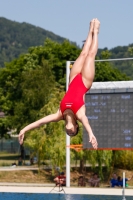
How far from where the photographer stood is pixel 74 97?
10.6 m

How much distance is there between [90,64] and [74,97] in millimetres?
725

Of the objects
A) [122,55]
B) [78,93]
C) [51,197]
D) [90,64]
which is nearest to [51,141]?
[51,197]

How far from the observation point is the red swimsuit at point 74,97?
1060 cm

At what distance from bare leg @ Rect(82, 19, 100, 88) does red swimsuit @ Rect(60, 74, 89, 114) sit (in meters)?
0.11

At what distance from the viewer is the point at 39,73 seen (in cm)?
4172

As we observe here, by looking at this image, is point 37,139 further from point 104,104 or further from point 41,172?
point 104,104

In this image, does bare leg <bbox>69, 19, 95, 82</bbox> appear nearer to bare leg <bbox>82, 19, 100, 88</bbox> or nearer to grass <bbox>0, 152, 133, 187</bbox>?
bare leg <bbox>82, 19, 100, 88</bbox>

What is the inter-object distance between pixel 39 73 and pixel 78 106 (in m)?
31.2

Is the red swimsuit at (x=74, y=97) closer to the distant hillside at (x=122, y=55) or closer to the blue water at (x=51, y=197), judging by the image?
the blue water at (x=51, y=197)

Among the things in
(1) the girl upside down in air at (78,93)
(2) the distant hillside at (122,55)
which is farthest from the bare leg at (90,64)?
(2) the distant hillside at (122,55)

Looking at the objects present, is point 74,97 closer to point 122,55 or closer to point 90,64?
point 90,64

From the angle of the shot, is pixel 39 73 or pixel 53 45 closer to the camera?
pixel 39 73

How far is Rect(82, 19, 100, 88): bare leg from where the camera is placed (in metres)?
10.8

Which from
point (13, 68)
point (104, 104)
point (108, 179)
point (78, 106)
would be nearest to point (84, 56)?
point (78, 106)
